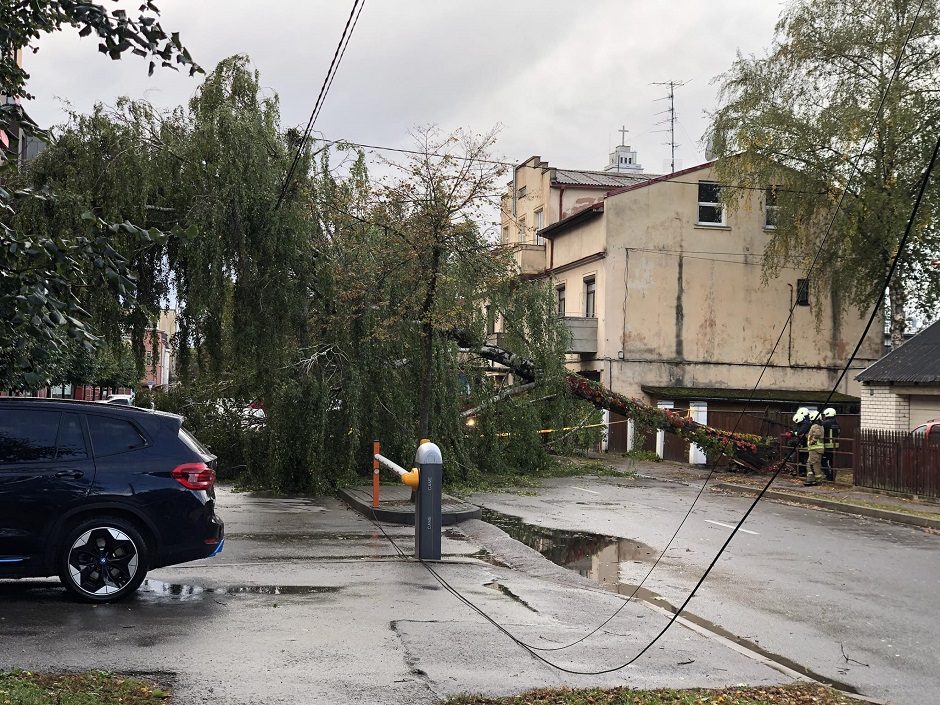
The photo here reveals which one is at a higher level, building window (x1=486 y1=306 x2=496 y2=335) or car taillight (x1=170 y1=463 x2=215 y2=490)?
building window (x1=486 y1=306 x2=496 y2=335)

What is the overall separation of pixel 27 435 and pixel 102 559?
1.22 meters

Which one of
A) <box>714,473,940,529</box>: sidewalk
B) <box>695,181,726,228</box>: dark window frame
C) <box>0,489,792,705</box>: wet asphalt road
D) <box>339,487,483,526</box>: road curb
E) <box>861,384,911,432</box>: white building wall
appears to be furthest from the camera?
<box>695,181,726,228</box>: dark window frame

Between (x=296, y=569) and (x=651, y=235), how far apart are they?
27.5m

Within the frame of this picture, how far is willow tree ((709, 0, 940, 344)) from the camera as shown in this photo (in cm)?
2697

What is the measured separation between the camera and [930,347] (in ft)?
82.7

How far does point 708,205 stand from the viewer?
36250mm

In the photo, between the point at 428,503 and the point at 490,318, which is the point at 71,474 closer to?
the point at 428,503

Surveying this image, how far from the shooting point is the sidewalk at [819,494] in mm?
17891

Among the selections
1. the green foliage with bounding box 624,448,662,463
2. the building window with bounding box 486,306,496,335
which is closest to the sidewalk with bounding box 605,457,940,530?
the green foliage with bounding box 624,448,662,463

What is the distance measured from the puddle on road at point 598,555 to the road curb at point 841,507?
628 centimetres

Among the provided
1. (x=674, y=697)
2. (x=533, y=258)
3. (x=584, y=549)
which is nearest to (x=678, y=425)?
(x=584, y=549)

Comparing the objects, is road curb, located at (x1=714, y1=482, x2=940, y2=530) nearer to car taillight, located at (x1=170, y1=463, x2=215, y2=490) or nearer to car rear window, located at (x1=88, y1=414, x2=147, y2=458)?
car taillight, located at (x1=170, y1=463, x2=215, y2=490)

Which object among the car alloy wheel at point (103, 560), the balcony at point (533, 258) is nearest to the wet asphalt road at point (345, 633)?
the car alloy wheel at point (103, 560)

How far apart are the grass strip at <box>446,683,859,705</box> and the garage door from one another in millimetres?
19636
